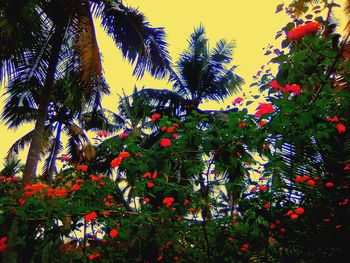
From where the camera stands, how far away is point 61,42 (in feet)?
21.0

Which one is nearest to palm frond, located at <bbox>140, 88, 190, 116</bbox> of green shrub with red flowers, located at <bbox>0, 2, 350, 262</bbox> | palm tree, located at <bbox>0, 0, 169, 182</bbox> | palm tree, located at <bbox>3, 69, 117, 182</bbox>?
palm tree, located at <bbox>3, 69, 117, 182</bbox>

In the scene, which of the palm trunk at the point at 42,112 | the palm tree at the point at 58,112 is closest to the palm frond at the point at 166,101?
the palm tree at the point at 58,112

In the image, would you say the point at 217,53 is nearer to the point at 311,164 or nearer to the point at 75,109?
the point at 75,109

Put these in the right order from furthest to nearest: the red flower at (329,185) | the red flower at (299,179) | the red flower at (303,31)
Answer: the red flower at (299,179)
the red flower at (329,185)
the red flower at (303,31)

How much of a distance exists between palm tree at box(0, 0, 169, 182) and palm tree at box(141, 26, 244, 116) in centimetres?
340

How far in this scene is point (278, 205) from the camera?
3158 mm

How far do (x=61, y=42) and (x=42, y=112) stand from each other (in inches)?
64.3

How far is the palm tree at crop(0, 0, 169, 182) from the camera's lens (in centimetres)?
541

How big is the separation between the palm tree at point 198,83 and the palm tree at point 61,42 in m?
3.40

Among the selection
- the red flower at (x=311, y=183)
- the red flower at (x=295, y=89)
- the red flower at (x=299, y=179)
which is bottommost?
the red flower at (x=311, y=183)

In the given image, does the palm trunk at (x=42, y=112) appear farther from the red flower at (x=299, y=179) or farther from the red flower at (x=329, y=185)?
the red flower at (x=329, y=185)

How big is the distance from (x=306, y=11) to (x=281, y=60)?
1.36ft

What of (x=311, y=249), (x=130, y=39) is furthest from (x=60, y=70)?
(x=311, y=249)

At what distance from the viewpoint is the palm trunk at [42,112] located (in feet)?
17.5
